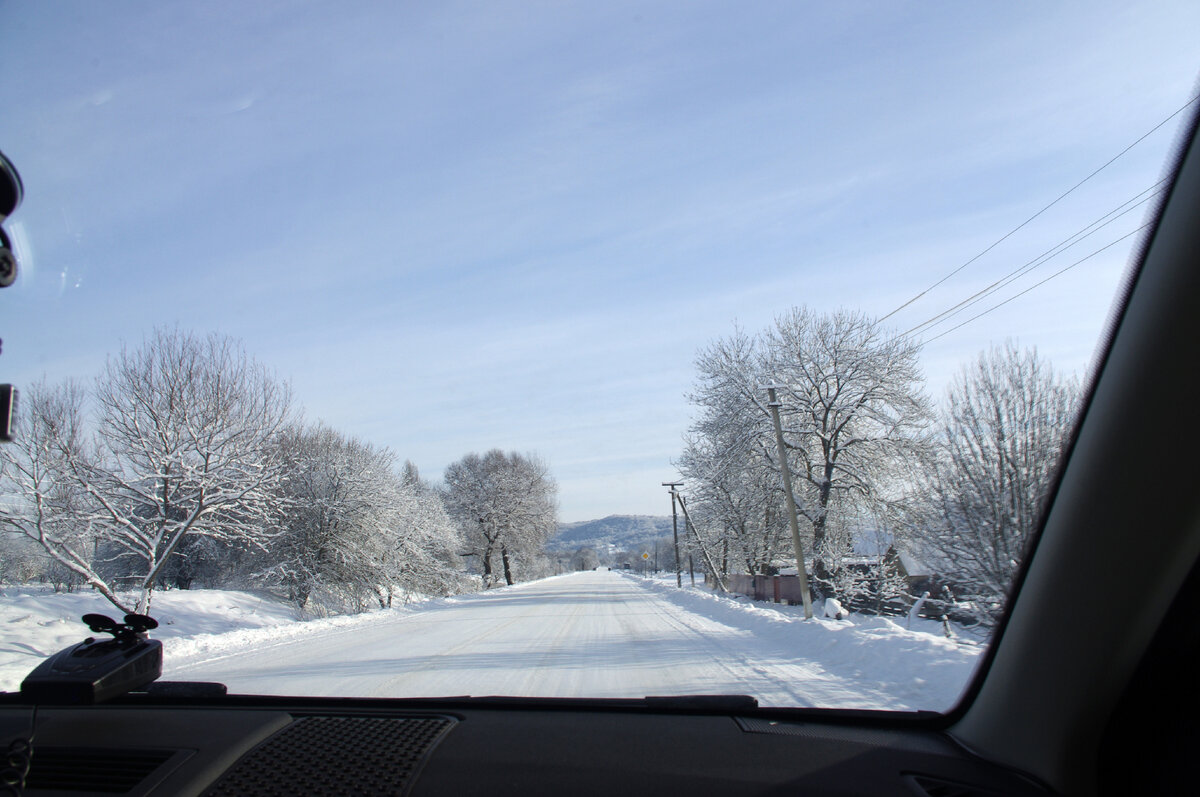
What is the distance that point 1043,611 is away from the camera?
2.35 meters

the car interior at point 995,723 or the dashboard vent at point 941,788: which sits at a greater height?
the car interior at point 995,723

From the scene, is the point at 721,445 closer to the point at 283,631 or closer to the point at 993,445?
the point at 283,631

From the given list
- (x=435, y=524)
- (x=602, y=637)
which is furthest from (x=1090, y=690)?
(x=435, y=524)

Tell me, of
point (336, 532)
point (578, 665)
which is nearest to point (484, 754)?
point (578, 665)

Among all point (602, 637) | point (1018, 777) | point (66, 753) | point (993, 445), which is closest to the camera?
point (1018, 777)

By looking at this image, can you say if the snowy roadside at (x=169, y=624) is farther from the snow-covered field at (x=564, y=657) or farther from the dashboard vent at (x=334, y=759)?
the dashboard vent at (x=334, y=759)

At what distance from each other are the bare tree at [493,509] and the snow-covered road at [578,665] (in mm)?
40609

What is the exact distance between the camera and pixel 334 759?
7.79 feet

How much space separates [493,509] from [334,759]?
54898mm

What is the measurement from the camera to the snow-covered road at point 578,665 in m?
7.21

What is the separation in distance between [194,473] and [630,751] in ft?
61.3

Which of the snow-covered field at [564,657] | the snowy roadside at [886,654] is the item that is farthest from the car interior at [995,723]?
the snow-covered field at [564,657]

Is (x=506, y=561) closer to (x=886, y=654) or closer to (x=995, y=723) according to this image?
(x=886, y=654)

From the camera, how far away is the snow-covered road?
7214mm
